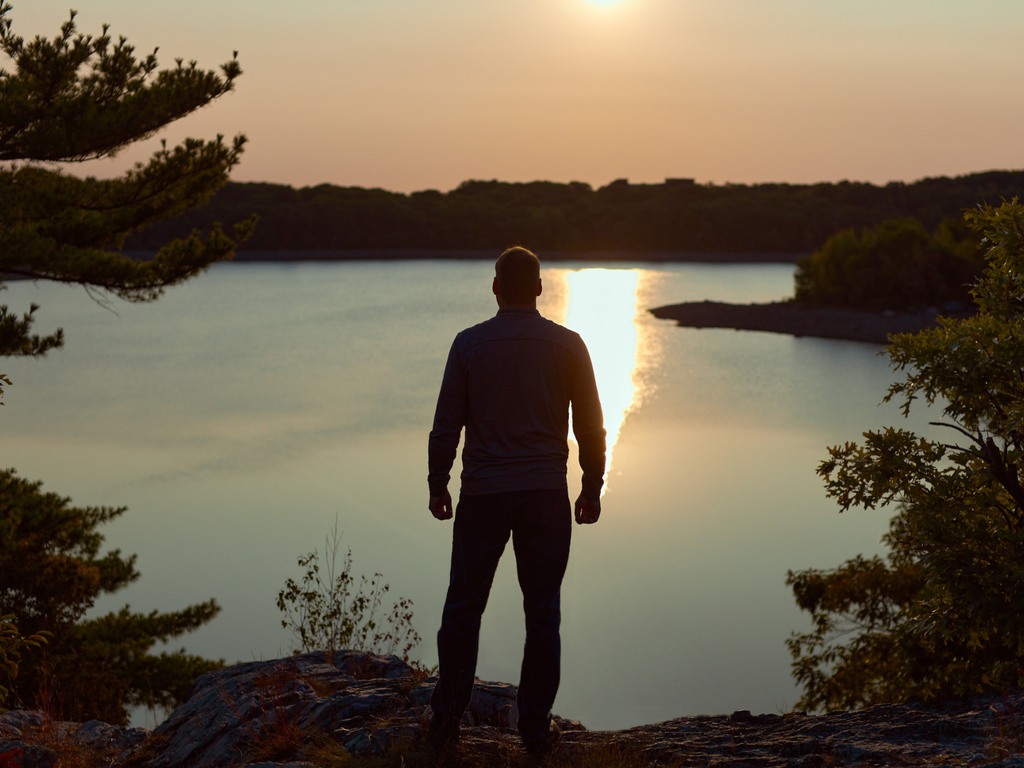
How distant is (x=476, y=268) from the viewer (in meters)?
124

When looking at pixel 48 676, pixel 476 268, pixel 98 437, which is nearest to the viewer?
pixel 48 676

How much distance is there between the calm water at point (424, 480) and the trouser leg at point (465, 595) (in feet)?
19.2

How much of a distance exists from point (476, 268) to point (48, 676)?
4605 inches

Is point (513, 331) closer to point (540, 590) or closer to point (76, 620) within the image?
point (540, 590)

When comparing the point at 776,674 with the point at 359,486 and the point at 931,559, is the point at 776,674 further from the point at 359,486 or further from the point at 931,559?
the point at 359,486

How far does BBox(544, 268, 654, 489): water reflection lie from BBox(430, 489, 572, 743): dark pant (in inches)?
878

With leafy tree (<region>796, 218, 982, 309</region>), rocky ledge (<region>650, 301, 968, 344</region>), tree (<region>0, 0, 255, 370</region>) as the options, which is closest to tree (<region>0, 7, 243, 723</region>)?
tree (<region>0, 0, 255, 370</region>)

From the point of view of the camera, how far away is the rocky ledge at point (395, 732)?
158 inches

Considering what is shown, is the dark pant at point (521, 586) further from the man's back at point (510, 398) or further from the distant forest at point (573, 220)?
the distant forest at point (573, 220)

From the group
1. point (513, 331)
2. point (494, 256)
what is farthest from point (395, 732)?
point (494, 256)

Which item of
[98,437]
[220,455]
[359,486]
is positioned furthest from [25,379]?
[359,486]

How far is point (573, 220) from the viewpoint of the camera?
150 meters

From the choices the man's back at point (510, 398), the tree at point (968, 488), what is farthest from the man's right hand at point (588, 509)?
the tree at point (968, 488)

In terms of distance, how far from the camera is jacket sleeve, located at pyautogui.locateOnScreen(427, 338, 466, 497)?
3631 millimetres
